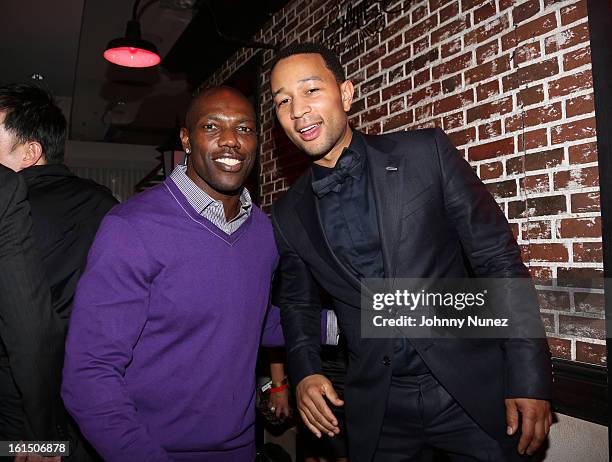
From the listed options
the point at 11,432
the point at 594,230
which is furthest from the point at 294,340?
the point at 594,230

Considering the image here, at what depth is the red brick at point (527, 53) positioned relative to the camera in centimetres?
217

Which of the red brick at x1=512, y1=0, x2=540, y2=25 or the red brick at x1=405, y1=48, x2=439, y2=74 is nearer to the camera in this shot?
the red brick at x1=512, y1=0, x2=540, y2=25

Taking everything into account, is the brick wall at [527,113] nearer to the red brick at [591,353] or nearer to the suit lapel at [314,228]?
the red brick at [591,353]

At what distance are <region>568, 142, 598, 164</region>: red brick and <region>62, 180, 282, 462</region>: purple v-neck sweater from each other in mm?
1374

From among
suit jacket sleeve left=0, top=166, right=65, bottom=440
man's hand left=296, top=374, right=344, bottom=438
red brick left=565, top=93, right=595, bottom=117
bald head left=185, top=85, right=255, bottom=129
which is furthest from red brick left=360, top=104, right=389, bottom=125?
suit jacket sleeve left=0, top=166, right=65, bottom=440

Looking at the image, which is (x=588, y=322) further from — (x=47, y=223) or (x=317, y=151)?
(x=47, y=223)

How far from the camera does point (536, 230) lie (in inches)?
86.5

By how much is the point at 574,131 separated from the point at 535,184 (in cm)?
27

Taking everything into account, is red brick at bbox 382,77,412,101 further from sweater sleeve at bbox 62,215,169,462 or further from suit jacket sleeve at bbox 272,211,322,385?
sweater sleeve at bbox 62,215,169,462

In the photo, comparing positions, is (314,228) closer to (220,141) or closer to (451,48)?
(220,141)

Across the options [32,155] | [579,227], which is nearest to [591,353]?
[579,227]

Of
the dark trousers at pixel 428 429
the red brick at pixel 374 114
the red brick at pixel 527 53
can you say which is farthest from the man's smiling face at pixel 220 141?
the red brick at pixel 374 114

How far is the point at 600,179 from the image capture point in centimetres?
191

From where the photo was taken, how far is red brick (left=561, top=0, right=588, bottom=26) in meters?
1.99
